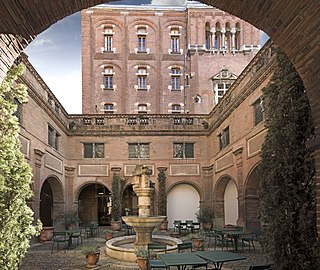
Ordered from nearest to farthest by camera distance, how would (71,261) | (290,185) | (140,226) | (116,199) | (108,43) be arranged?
(290,185)
(71,261)
(140,226)
(116,199)
(108,43)

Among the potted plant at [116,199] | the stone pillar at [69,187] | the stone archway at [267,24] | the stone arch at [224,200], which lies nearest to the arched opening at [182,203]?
the stone arch at [224,200]

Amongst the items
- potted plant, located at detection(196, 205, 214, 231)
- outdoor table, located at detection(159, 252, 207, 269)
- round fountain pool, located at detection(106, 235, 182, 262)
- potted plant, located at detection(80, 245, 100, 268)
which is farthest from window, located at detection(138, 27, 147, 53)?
outdoor table, located at detection(159, 252, 207, 269)

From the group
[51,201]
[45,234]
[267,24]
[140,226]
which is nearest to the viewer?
[267,24]

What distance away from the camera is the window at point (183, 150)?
2353 cm

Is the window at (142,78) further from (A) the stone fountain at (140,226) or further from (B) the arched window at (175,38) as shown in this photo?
(A) the stone fountain at (140,226)

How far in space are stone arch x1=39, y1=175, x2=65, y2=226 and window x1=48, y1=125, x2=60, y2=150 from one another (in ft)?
6.22

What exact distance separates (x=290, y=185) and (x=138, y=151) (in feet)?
57.2

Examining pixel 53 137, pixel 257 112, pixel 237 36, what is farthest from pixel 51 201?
pixel 237 36

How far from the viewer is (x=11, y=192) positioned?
22.7ft

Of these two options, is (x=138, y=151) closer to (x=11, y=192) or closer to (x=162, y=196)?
(x=162, y=196)

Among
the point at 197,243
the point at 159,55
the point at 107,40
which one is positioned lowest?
the point at 197,243

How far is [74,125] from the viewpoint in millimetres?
22906

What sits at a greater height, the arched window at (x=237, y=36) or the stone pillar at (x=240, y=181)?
the arched window at (x=237, y=36)

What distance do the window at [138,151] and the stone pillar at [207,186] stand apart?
395 centimetres
